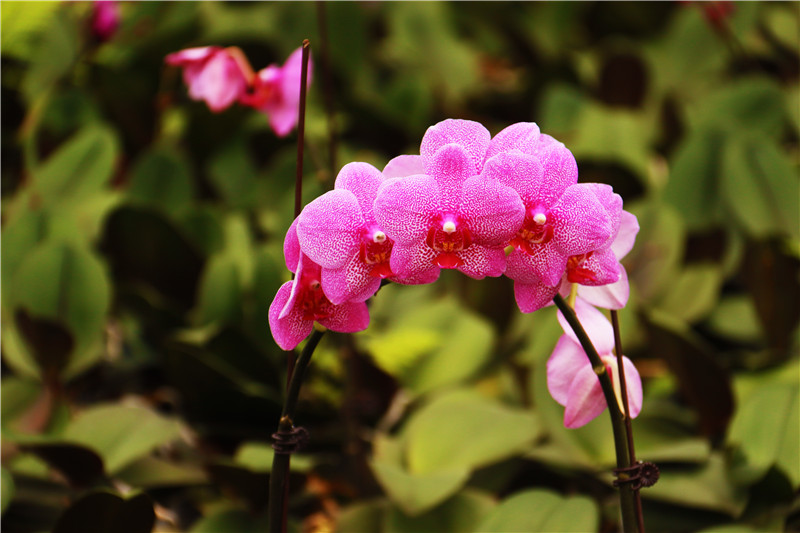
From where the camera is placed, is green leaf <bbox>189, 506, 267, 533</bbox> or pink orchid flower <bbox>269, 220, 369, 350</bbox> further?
green leaf <bbox>189, 506, 267, 533</bbox>

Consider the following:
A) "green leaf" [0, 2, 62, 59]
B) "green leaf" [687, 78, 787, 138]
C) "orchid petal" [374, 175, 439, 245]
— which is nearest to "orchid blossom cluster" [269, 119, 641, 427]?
"orchid petal" [374, 175, 439, 245]

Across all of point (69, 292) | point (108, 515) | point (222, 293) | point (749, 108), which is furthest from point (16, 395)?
point (749, 108)

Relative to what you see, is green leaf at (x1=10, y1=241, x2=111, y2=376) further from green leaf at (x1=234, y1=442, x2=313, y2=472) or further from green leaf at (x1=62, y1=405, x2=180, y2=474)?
green leaf at (x1=234, y1=442, x2=313, y2=472)

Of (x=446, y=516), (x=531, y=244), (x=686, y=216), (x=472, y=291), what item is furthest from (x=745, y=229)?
(x=531, y=244)

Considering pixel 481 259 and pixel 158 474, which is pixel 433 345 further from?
pixel 481 259

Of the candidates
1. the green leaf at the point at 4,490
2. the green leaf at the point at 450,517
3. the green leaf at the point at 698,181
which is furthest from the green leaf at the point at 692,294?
the green leaf at the point at 4,490

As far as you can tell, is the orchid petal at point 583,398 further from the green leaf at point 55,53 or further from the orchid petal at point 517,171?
the green leaf at point 55,53
